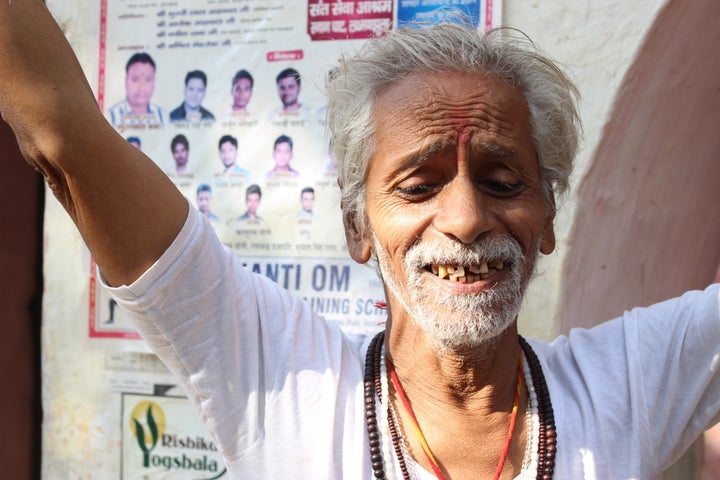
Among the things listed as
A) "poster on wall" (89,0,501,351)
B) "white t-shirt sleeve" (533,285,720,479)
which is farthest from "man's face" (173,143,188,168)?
"white t-shirt sleeve" (533,285,720,479)

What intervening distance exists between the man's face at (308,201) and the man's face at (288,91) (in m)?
0.31

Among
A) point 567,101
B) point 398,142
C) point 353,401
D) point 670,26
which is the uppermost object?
point 670,26

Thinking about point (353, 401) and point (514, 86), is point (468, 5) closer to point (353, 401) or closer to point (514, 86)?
point (514, 86)

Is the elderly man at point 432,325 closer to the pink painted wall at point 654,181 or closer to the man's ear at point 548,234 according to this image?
the man's ear at point 548,234

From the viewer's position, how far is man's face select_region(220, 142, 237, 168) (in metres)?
2.72

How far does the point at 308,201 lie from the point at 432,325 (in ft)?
4.01

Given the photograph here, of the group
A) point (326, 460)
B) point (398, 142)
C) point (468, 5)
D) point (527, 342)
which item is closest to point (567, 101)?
point (398, 142)

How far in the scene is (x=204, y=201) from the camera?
275 cm

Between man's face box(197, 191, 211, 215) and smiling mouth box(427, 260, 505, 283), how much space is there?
142 cm

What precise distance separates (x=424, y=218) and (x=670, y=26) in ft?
4.33

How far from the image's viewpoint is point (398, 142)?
1.58 metres

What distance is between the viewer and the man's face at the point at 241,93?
8.84 ft

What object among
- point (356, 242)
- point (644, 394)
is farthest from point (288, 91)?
point (644, 394)

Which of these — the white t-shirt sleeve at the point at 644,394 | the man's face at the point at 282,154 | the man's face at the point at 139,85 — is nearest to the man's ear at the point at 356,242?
the white t-shirt sleeve at the point at 644,394
